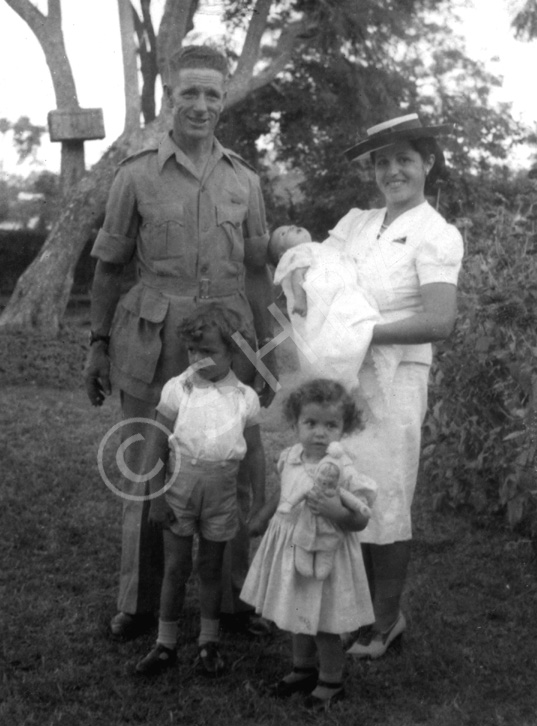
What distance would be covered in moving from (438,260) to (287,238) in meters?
0.61

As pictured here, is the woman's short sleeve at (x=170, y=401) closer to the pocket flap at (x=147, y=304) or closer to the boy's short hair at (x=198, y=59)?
the pocket flap at (x=147, y=304)

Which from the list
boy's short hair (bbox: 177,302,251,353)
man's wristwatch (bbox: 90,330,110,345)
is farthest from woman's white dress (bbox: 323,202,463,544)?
man's wristwatch (bbox: 90,330,110,345)

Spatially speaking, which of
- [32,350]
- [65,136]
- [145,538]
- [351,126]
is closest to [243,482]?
[145,538]

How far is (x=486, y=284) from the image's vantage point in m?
5.66

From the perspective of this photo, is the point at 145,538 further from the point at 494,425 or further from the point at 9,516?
the point at 494,425

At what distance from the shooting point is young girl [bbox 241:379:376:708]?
335 centimetres

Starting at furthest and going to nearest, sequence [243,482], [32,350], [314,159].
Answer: [314,159]
[32,350]
[243,482]

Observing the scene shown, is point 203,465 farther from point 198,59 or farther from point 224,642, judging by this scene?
point 198,59

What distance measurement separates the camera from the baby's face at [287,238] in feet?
12.5

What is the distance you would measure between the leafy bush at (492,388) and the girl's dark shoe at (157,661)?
6.72ft

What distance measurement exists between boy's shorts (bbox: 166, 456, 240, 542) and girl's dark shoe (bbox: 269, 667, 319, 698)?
56 cm

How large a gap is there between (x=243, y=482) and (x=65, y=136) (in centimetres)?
924

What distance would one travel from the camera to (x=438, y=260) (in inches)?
142

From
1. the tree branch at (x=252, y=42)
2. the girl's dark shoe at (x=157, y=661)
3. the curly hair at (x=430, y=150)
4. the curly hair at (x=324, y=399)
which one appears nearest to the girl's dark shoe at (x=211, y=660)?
the girl's dark shoe at (x=157, y=661)
